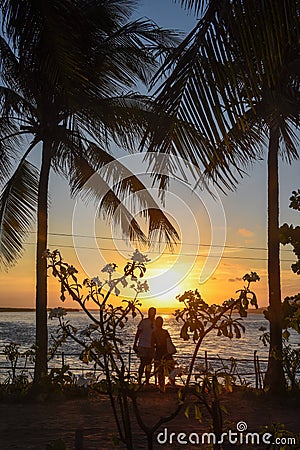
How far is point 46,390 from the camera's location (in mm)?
10461

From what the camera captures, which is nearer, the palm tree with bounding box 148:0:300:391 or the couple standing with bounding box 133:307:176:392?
the palm tree with bounding box 148:0:300:391

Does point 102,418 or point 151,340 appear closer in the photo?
point 102,418

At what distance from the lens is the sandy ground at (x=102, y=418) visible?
7.12 metres

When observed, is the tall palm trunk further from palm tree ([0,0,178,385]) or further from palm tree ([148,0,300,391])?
palm tree ([148,0,300,391])

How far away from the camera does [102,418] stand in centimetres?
854

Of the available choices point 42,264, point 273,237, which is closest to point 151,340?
point 42,264

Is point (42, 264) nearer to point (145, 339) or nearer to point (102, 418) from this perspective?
point (145, 339)

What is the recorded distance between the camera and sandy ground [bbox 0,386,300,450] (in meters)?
7.12

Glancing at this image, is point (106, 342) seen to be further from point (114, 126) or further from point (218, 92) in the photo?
point (114, 126)

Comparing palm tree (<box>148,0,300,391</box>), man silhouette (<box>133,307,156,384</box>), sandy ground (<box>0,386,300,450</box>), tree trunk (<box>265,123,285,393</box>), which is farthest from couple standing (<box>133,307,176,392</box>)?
palm tree (<box>148,0,300,391</box>)

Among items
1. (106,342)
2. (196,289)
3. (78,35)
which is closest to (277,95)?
(78,35)

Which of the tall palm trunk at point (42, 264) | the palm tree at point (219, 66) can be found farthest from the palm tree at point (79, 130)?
the palm tree at point (219, 66)

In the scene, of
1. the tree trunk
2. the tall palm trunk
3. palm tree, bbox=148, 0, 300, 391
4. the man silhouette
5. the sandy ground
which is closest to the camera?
palm tree, bbox=148, 0, 300, 391

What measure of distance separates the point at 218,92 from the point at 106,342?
1851 millimetres
